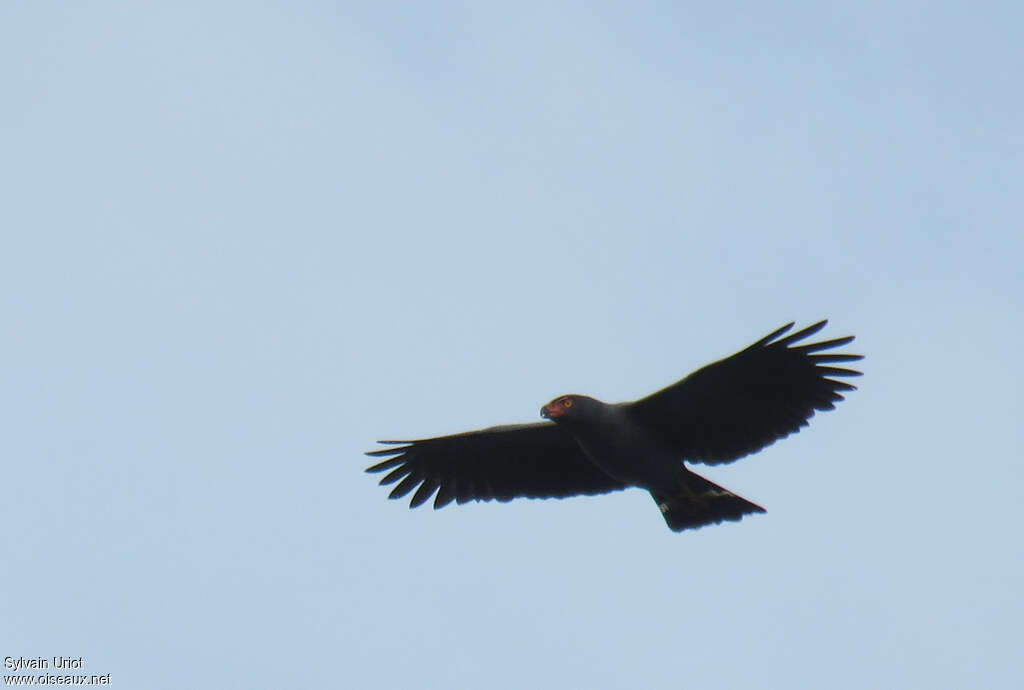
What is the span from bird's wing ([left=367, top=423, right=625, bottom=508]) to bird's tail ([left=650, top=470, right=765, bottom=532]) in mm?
763

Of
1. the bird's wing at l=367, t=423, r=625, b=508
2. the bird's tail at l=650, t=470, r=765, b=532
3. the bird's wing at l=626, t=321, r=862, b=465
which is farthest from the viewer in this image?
the bird's wing at l=367, t=423, r=625, b=508

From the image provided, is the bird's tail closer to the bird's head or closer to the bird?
the bird

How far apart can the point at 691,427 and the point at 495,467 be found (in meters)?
2.38

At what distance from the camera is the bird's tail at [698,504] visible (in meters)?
15.9

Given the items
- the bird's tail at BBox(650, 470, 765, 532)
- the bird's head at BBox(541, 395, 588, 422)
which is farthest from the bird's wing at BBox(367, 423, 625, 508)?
the bird's head at BBox(541, 395, 588, 422)

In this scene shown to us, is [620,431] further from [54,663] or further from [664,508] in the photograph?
[54,663]

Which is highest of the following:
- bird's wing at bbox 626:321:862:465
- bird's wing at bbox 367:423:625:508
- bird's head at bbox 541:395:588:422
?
bird's wing at bbox 367:423:625:508

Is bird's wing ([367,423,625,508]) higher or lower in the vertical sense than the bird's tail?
higher

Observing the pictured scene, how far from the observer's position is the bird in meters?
15.4

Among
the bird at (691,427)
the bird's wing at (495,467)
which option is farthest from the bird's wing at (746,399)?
the bird's wing at (495,467)

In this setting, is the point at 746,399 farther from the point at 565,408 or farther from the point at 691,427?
the point at 565,408

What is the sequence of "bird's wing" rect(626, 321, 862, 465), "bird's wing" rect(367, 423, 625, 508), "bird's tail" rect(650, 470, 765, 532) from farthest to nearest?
"bird's wing" rect(367, 423, 625, 508) < "bird's tail" rect(650, 470, 765, 532) < "bird's wing" rect(626, 321, 862, 465)

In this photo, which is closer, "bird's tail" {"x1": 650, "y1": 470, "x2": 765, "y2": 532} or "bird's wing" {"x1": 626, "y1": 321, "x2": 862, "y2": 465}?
"bird's wing" {"x1": 626, "y1": 321, "x2": 862, "y2": 465}

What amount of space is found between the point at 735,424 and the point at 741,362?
Answer: 0.77 meters
